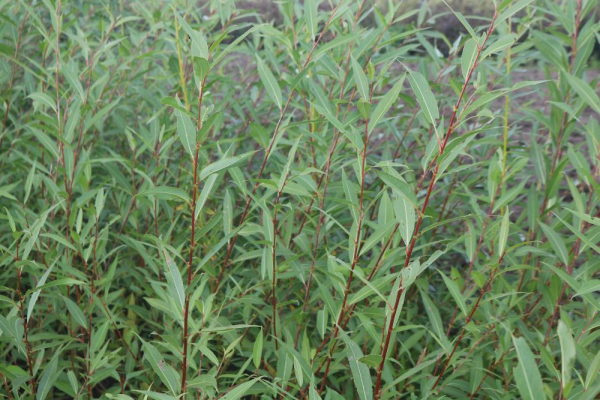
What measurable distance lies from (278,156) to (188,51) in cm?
46

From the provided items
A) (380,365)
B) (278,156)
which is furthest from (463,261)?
(380,365)

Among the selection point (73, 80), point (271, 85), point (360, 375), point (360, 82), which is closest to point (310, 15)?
point (271, 85)

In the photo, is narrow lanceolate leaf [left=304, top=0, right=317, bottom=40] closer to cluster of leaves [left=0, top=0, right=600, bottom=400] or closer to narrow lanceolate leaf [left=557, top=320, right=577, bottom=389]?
cluster of leaves [left=0, top=0, right=600, bottom=400]

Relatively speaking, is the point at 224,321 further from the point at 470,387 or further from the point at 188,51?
the point at 188,51

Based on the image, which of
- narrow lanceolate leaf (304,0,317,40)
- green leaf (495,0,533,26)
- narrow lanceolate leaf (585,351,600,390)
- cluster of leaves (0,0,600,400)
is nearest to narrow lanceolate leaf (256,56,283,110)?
cluster of leaves (0,0,600,400)

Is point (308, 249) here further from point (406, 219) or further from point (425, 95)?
point (425, 95)

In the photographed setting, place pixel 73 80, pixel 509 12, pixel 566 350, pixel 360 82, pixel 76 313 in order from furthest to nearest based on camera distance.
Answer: pixel 73 80 → pixel 76 313 → pixel 360 82 → pixel 509 12 → pixel 566 350

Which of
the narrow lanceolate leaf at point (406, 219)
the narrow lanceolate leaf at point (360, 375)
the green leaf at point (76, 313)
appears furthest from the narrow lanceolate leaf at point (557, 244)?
the green leaf at point (76, 313)

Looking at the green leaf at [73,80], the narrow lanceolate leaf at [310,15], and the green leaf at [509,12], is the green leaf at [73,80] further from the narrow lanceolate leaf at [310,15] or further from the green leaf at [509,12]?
the green leaf at [509,12]

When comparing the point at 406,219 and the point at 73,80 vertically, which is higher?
the point at 73,80

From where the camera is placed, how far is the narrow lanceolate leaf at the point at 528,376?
74cm

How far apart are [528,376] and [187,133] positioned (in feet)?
2.31

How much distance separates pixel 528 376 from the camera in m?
0.75

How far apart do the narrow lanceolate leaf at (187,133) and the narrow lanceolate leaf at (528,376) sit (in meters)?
0.66
